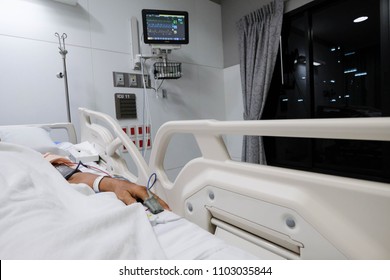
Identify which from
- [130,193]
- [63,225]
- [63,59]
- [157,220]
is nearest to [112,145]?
[130,193]

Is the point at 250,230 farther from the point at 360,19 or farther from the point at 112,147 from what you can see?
the point at 360,19

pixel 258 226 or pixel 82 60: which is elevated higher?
pixel 82 60

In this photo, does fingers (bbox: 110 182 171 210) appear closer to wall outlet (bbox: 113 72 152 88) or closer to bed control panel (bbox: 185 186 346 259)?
bed control panel (bbox: 185 186 346 259)

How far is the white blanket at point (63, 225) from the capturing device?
1.34 feet

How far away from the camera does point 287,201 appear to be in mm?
479

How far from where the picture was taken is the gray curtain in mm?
2336

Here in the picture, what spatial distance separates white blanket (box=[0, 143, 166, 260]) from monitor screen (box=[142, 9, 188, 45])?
177 cm

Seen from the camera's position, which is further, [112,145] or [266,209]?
[112,145]

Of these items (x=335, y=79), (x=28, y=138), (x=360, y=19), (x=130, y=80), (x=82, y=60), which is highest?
(x=360, y=19)

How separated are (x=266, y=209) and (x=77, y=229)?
16.7 inches

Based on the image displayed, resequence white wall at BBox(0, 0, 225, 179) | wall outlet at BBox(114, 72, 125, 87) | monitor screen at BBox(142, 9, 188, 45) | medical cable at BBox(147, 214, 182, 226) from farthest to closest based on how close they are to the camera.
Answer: wall outlet at BBox(114, 72, 125, 87) < monitor screen at BBox(142, 9, 188, 45) < white wall at BBox(0, 0, 225, 179) < medical cable at BBox(147, 214, 182, 226)

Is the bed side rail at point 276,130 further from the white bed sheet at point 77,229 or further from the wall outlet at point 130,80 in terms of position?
the wall outlet at point 130,80

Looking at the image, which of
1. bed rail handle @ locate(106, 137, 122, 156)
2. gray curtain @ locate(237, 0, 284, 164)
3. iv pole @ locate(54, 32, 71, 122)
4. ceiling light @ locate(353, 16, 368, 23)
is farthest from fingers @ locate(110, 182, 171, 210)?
ceiling light @ locate(353, 16, 368, 23)
